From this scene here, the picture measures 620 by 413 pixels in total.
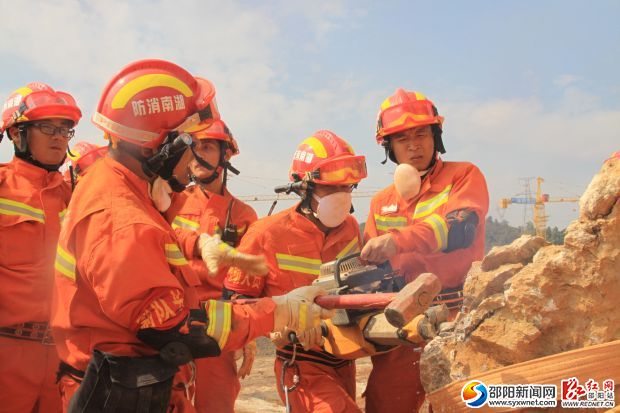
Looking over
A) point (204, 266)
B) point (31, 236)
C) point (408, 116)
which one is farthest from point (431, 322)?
point (31, 236)

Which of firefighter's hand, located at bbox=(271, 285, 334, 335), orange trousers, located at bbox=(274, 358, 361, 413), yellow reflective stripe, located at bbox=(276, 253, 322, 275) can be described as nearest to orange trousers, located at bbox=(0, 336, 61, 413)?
orange trousers, located at bbox=(274, 358, 361, 413)

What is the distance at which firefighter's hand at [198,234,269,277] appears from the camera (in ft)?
11.5

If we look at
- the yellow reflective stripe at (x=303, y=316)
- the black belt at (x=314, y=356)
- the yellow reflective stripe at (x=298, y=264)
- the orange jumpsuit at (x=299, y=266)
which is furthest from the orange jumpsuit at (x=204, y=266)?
the yellow reflective stripe at (x=303, y=316)

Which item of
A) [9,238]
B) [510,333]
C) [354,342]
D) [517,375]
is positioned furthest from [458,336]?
[9,238]

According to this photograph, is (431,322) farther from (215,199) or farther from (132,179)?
(215,199)

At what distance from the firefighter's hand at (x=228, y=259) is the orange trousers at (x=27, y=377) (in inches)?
65.1

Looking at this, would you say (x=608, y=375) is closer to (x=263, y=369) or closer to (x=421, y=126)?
(x=421, y=126)

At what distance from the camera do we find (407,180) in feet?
15.8

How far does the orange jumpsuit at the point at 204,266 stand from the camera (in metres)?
4.95

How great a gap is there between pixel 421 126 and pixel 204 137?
205 centimetres

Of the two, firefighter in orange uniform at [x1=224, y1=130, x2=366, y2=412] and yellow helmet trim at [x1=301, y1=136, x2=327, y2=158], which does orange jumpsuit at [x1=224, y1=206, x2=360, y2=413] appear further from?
yellow helmet trim at [x1=301, y1=136, x2=327, y2=158]

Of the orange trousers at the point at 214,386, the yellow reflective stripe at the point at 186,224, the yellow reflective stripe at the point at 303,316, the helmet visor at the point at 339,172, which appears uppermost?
the helmet visor at the point at 339,172

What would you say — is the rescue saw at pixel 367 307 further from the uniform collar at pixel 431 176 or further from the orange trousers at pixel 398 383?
the uniform collar at pixel 431 176

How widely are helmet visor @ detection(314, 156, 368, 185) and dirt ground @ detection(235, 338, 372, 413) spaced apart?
9.74 ft
